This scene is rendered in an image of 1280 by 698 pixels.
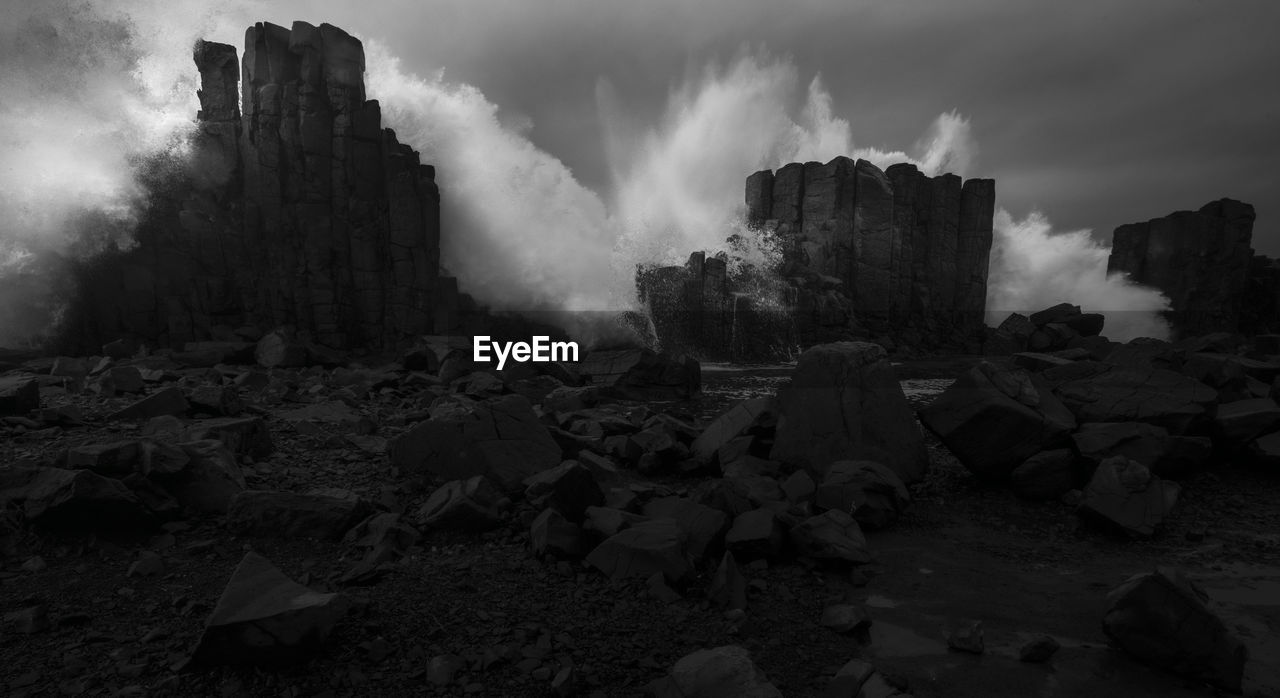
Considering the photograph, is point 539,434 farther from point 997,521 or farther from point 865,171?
point 865,171

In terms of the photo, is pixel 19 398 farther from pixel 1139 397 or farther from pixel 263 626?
pixel 1139 397

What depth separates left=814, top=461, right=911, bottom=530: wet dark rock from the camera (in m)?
6.27

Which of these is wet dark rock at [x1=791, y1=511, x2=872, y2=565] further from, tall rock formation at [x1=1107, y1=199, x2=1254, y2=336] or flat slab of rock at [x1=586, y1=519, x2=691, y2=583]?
tall rock formation at [x1=1107, y1=199, x2=1254, y2=336]

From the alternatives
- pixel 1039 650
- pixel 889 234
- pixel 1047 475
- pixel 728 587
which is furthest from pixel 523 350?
pixel 889 234

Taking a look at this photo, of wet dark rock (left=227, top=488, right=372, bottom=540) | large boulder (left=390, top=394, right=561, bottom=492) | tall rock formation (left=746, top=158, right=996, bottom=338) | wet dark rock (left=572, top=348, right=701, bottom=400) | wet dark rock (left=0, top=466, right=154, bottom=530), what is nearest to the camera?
wet dark rock (left=0, top=466, right=154, bottom=530)

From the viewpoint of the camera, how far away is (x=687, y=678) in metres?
3.22

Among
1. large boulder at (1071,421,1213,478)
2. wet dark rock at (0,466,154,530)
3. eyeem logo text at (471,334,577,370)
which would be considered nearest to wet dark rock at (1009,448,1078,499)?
large boulder at (1071,421,1213,478)

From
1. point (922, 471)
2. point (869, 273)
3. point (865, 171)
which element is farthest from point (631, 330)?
point (922, 471)

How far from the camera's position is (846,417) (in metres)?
7.66

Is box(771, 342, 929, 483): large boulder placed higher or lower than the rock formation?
lower

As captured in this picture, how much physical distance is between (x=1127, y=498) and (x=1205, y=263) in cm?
6258

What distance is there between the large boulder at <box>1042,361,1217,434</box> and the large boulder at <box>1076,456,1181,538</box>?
2.34m

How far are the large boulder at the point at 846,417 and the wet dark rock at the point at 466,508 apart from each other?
148 inches

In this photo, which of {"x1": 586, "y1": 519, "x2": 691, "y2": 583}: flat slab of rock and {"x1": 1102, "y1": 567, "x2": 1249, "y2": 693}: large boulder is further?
{"x1": 586, "y1": 519, "x2": 691, "y2": 583}: flat slab of rock
